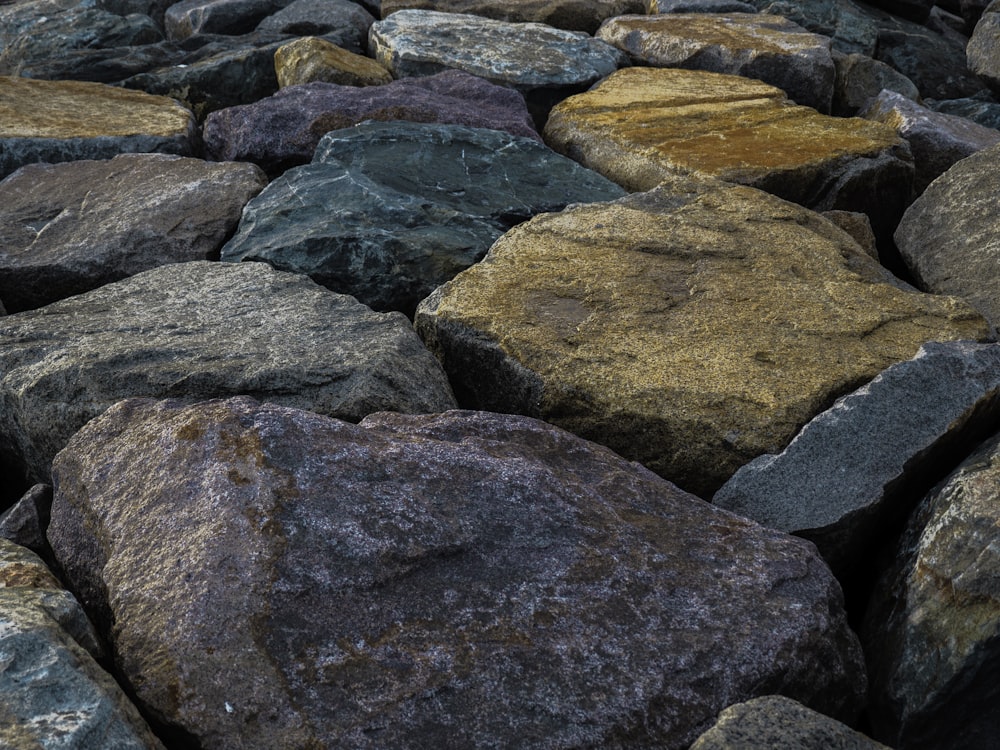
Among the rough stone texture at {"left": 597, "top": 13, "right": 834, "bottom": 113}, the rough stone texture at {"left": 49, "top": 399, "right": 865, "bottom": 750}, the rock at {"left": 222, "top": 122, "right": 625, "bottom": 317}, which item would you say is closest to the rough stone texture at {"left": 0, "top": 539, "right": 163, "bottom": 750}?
the rough stone texture at {"left": 49, "top": 399, "right": 865, "bottom": 750}

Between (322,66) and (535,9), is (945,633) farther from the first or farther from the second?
(535,9)

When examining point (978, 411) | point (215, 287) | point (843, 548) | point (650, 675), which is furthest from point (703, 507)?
point (215, 287)

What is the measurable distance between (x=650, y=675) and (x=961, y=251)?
7.92 ft

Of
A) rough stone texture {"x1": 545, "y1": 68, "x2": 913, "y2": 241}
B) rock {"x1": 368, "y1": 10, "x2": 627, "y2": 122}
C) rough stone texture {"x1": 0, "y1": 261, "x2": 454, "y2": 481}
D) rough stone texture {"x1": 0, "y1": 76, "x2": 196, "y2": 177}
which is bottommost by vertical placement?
rough stone texture {"x1": 0, "y1": 76, "x2": 196, "y2": 177}

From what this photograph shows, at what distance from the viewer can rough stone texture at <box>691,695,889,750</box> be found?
1588 millimetres

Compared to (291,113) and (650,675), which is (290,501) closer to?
(650,675)

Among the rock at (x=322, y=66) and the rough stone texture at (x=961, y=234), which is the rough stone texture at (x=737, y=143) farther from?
the rock at (x=322, y=66)

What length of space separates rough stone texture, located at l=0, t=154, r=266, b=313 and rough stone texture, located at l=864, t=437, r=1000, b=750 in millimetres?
2603

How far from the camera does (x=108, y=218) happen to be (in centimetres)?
399

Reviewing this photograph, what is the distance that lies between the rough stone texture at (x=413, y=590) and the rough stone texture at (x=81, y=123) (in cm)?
272

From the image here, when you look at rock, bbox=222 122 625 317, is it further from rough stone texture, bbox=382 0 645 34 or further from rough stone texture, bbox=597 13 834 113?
rough stone texture, bbox=382 0 645 34

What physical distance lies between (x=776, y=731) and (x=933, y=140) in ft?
12.4

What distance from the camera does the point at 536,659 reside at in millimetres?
1833

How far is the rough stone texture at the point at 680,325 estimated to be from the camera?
269 cm
